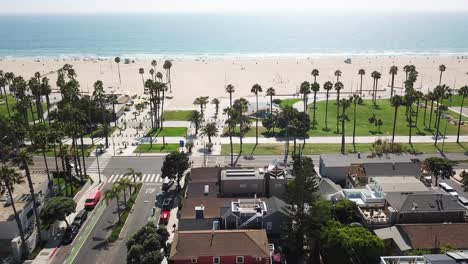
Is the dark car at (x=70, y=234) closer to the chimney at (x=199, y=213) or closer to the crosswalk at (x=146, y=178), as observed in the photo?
the chimney at (x=199, y=213)

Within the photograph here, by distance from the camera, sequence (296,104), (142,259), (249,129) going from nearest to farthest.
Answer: (142,259) < (249,129) < (296,104)

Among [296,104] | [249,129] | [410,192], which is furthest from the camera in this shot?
[296,104]

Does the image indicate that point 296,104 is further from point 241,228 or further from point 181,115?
point 241,228

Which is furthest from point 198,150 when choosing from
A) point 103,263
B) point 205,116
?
point 103,263

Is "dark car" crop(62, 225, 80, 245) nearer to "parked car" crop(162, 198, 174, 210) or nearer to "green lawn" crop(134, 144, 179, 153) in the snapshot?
"parked car" crop(162, 198, 174, 210)

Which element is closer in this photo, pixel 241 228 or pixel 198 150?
pixel 241 228

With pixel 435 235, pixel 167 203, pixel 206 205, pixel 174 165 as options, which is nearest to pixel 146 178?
pixel 174 165

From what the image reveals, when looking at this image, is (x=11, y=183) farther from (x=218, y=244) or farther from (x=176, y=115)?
(x=176, y=115)
